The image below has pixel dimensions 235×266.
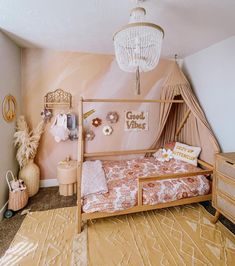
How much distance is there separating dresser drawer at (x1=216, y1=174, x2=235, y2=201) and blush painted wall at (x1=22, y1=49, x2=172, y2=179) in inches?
65.4

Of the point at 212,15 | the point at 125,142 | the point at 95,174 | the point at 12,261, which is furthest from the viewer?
the point at 125,142

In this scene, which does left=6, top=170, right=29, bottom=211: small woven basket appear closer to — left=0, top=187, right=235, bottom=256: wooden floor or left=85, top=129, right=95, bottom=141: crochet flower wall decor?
left=0, top=187, right=235, bottom=256: wooden floor

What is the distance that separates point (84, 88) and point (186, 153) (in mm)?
2260

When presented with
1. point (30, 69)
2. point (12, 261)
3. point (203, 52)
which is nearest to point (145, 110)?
point (203, 52)

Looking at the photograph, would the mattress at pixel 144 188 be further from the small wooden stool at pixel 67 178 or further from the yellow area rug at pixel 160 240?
the small wooden stool at pixel 67 178

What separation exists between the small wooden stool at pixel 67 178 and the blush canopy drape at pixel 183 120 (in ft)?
5.58

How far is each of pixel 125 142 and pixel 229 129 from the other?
1.83 metres

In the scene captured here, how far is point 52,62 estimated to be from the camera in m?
3.05

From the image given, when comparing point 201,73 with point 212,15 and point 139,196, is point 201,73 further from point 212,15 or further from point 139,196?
point 139,196

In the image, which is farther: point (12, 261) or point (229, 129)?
point (229, 129)

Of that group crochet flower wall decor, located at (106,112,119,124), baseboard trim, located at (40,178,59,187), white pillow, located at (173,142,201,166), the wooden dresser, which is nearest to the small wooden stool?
baseboard trim, located at (40,178,59,187)

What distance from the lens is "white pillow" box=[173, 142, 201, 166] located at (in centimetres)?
295

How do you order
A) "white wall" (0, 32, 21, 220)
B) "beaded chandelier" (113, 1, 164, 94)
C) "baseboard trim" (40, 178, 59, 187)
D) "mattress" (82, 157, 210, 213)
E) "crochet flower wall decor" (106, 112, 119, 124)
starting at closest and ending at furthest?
"beaded chandelier" (113, 1, 164, 94)
"mattress" (82, 157, 210, 213)
"white wall" (0, 32, 21, 220)
"baseboard trim" (40, 178, 59, 187)
"crochet flower wall decor" (106, 112, 119, 124)

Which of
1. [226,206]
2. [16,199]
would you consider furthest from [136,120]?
[16,199]
